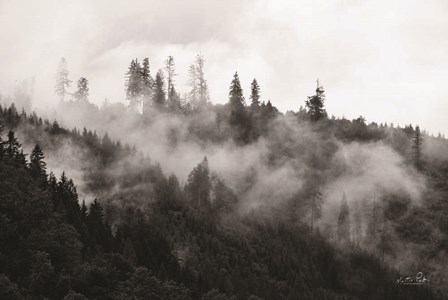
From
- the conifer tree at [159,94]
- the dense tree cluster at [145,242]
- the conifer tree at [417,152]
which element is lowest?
the dense tree cluster at [145,242]

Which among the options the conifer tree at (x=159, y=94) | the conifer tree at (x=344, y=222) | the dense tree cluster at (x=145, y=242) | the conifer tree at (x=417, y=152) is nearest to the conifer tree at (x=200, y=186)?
the dense tree cluster at (x=145, y=242)

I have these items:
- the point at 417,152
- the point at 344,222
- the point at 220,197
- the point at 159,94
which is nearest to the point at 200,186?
the point at 220,197

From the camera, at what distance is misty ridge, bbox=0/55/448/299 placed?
218 ft

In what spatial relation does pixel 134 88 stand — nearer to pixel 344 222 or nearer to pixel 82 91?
pixel 82 91

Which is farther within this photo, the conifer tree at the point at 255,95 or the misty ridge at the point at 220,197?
the conifer tree at the point at 255,95

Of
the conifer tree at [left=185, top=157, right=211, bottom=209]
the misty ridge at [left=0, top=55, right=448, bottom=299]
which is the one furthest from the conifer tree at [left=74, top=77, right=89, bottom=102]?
the conifer tree at [left=185, top=157, right=211, bottom=209]

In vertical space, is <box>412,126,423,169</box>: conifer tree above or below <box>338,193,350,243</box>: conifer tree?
above

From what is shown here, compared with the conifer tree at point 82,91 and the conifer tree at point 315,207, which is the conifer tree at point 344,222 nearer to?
the conifer tree at point 315,207

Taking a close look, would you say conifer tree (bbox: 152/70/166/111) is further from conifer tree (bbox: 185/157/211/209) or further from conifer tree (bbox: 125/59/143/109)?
conifer tree (bbox: 185/157/211/209)

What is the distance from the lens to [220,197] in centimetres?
10375

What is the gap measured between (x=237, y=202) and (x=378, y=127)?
46.7m

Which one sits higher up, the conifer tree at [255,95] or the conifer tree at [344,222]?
the conifer tree at [255,95]

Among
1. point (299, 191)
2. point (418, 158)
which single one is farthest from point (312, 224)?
point (418, 158)

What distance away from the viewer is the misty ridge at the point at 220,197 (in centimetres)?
6656
